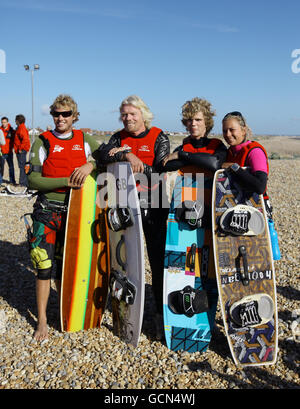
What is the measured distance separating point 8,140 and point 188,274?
10.2 m

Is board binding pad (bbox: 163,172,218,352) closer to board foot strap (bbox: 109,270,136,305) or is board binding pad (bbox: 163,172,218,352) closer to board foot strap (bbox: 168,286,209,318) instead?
board foot strap (bbox: 168,286,209,318)

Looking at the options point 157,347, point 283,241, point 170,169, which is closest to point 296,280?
point 283,241

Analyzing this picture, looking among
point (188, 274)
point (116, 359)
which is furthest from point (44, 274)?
point (188, 274)

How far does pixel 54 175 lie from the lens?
340cm

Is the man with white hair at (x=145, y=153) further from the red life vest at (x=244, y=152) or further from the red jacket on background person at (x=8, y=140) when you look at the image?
the red jacket on background person at (x=8, y=140)

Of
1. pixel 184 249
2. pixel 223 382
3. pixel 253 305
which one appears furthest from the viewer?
pixel 184 249

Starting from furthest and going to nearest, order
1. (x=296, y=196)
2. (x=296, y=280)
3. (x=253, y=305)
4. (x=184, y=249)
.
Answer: (x=296, y=196), (x=296, y=280), (x=184, y=249), (x=253, y=305)

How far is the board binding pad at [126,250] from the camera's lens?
3.25 meters

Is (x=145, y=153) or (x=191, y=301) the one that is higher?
(x=145, y=153)

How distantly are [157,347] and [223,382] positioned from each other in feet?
2.34

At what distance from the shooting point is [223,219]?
3.15 meters

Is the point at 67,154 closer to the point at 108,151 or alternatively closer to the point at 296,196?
the point at 108,151

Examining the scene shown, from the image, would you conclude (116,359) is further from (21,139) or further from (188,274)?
(21,139)

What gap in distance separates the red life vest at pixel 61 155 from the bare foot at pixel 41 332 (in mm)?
1436
